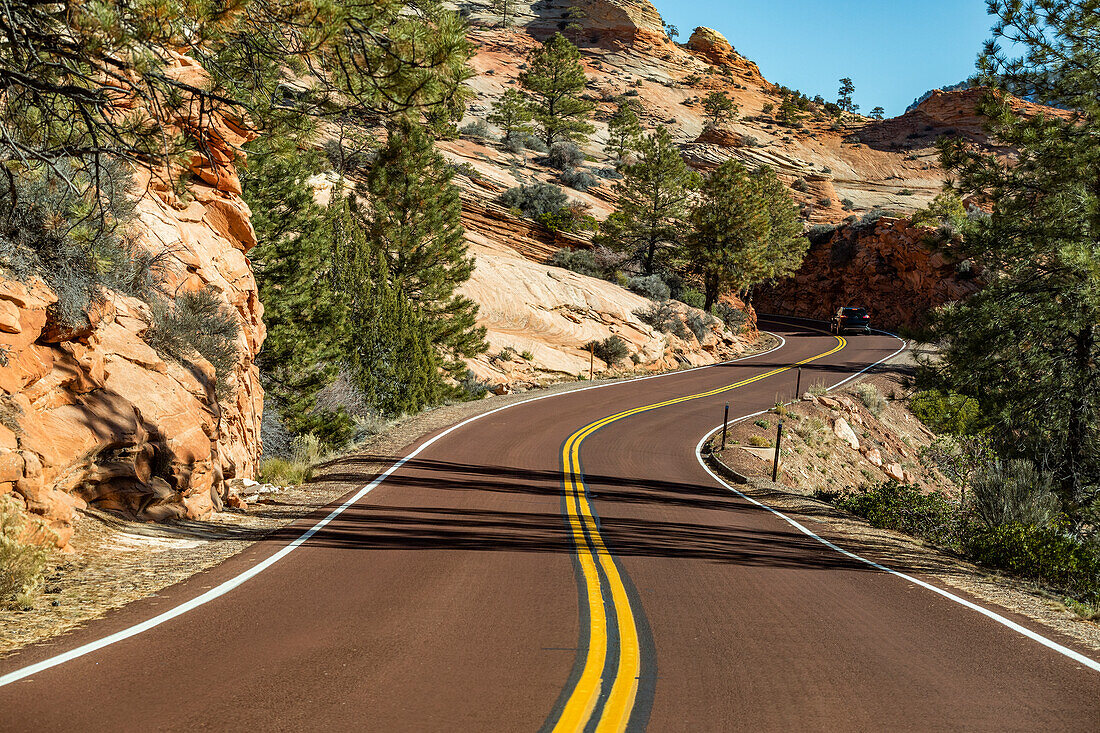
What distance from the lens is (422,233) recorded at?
27.9 m

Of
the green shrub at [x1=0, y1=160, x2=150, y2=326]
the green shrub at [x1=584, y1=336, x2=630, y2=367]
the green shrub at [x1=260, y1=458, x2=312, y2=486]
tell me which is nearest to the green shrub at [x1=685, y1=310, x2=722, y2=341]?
the green shrub at [x1=584, y1=336, x2=630, y2=367]

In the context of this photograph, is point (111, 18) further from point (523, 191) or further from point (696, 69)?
point (696, 69)

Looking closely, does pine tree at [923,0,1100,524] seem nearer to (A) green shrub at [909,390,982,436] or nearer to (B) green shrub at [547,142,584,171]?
(A) green shrub at [909,390,982,436]

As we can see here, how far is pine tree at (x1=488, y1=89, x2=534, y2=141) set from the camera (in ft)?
219

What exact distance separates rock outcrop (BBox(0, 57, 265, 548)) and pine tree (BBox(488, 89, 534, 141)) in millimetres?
55381

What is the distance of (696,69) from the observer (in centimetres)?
11000

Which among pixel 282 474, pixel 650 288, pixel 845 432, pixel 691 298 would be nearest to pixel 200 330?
pixel 282 474

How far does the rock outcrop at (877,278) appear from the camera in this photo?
5296cm

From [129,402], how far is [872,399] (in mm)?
26527

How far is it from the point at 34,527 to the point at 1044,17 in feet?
48.9

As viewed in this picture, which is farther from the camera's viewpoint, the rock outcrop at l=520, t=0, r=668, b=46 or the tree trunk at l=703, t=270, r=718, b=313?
the rock outcrop at l=520, t=0, r=668, b=46

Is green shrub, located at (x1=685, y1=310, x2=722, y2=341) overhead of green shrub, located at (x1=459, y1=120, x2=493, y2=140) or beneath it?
beneath

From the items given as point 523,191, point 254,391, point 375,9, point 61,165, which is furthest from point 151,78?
point 523,191

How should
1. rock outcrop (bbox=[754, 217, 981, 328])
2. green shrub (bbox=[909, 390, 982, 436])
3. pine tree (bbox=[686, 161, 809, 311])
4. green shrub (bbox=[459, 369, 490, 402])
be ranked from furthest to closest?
rock outcrop (bbox=[754, 217, 981, 328])
pine tree (bbox=[686, 161, 809, 311])
green shrub (bbox=[459, 369, 490, 402])
green shrub (bbox=[909, 390, 982, 436])
